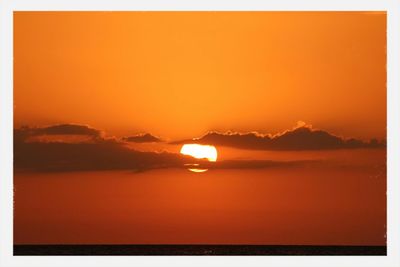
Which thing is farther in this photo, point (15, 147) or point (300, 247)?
point (300, 247)
